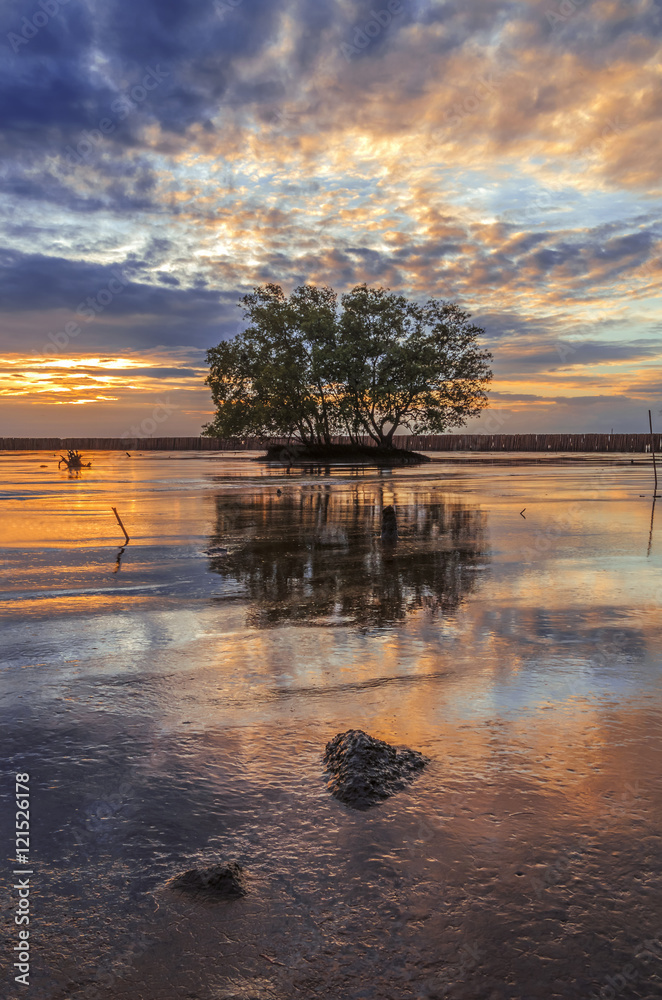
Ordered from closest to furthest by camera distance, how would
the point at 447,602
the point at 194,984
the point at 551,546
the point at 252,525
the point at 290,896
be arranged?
the point at 194,984 < the point at 290,896 < the point at 447,602 < the point at 551,546 < the point at 252,525

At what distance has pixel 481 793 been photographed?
3117 millimetres

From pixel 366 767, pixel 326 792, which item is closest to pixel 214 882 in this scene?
pixel 326 792

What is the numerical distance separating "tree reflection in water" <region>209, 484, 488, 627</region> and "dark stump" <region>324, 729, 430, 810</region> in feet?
8.77

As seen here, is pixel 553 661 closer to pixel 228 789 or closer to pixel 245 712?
pixel 245 712

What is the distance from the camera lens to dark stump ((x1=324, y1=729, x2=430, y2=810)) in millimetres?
3125

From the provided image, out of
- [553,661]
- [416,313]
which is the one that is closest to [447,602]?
[553,661]

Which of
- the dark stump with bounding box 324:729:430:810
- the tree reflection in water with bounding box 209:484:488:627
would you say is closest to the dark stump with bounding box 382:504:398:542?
the tree reflection in water with bounding box 209:484:488:627

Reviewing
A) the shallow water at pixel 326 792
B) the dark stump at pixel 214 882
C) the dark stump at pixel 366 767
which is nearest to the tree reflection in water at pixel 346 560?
the shallow water at pixel 326 792

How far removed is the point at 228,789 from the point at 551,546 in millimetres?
8643

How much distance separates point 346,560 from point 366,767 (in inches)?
251

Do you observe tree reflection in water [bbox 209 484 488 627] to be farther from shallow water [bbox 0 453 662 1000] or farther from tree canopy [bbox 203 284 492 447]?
tree canopy [bbox 203 284 492 447]

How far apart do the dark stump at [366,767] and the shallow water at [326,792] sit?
0.24 ft

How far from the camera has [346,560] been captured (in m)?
9.62

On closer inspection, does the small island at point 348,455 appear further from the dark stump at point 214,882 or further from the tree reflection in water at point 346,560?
the dark stump at point 214,882
